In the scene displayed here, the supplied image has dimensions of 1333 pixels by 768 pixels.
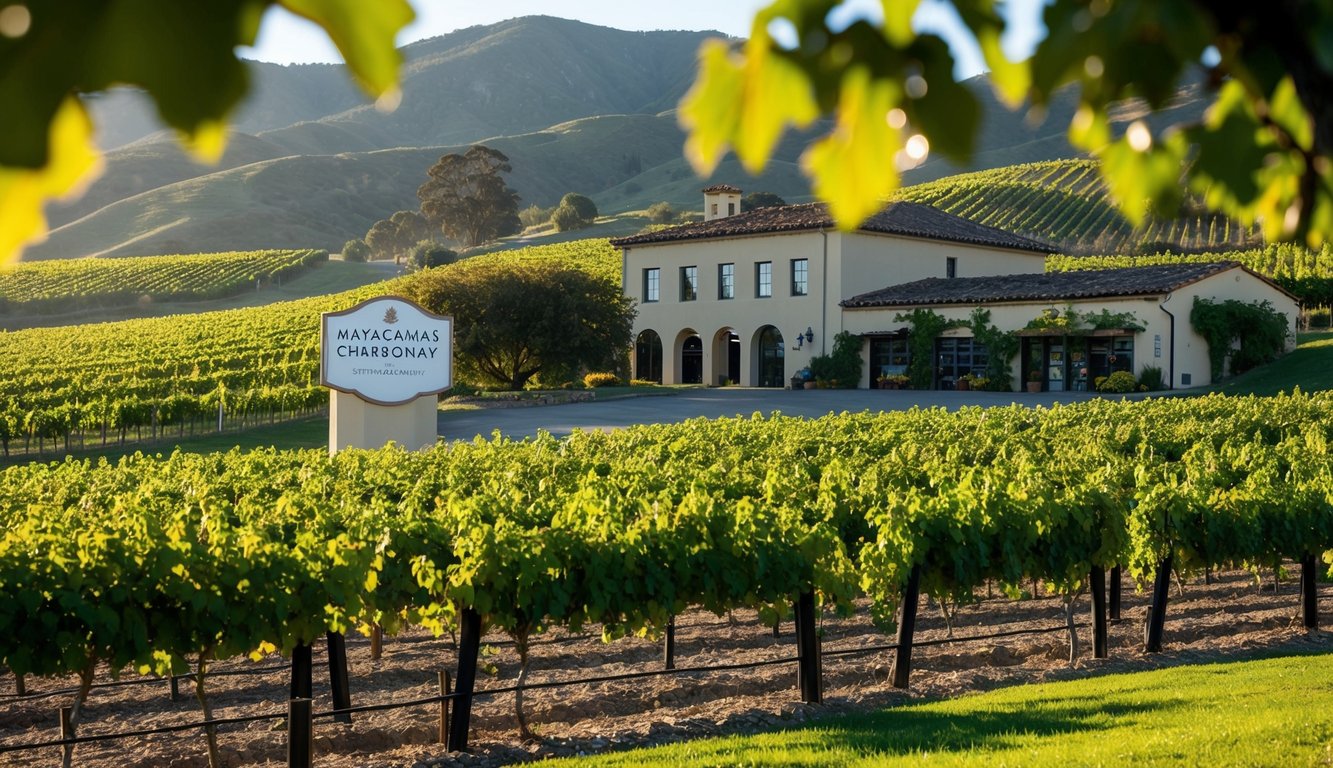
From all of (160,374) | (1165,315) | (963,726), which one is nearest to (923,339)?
(1165,315)

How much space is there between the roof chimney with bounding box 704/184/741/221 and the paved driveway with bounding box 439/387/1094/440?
14.1 meters

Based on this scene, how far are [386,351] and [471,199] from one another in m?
94.2

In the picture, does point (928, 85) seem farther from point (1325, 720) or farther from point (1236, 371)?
point (1236, 371)

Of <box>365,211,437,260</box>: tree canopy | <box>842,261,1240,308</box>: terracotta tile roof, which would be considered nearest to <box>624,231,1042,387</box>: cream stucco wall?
<box>842,261,1240,308</box>: terracotta tile roof

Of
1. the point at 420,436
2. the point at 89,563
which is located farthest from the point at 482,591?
the point at 420,436

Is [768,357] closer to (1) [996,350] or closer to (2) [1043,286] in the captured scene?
(1) [996,350]

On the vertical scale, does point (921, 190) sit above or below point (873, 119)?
above

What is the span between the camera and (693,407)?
34.2 meters

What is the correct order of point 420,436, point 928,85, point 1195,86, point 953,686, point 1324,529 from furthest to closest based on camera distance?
point 420,436 → point 1324,529 → point 953,686 → point 1195,86 → point 928,85

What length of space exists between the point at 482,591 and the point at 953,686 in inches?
175

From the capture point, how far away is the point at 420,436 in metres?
20.5

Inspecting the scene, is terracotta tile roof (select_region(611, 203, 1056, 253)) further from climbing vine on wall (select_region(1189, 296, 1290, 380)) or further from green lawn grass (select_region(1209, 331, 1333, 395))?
green lawn grass (select_region(1209, 331, 1333, 395))

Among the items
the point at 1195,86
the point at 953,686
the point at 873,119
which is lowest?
the point at 953,686

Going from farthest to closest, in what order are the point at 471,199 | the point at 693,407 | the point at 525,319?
the point at 471,199, the point at 525,319, the point at 693,407
